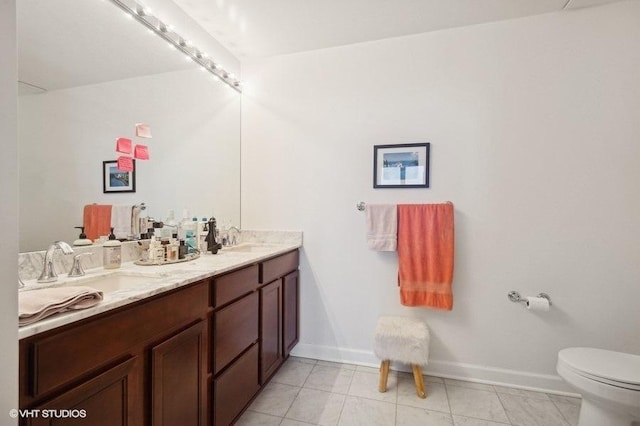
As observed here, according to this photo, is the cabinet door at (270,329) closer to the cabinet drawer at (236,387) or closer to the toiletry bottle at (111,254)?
the cabinet drawer at (236,387)

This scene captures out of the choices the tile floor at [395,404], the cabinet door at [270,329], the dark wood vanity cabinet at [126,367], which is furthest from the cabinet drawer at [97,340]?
the tile floor at [395,404]

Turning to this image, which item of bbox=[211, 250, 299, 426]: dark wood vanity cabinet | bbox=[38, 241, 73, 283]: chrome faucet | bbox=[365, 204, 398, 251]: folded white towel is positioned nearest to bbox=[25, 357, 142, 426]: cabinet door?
bbox=[211, 250, 299, 426]: dark wood vanity cabinet

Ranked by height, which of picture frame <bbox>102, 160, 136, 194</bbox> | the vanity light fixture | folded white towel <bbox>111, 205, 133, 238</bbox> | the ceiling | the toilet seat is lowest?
the toilet seat

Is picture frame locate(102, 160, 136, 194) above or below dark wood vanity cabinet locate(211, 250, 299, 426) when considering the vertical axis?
above

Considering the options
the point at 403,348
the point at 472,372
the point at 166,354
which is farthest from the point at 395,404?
the point at 166,354

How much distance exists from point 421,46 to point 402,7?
13.8 inches

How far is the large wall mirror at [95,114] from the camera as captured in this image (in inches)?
44.6

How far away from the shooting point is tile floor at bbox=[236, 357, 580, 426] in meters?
1.57

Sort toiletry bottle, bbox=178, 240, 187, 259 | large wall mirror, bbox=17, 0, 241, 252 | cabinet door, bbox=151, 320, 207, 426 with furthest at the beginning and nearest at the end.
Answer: toiletry bottle, bbox=178, 240, 187, 259 → large wall mirror, bbox=17, 0, 241, 252 → cabinet door, bbox=151, 320, 207, 426

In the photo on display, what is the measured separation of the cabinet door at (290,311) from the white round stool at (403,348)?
0.66 meters

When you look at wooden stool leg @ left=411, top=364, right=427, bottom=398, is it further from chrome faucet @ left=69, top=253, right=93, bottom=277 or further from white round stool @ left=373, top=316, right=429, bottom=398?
chrome faucet @ left=69, top=253, right=93, bottom=277

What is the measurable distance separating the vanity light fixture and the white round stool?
2201 mm

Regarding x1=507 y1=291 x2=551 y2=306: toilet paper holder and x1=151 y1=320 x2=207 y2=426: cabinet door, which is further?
x1=507 y1=291 x2=551 y2=306: toilet paper holder

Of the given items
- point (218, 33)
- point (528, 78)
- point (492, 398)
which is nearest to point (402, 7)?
point (528, 78)
